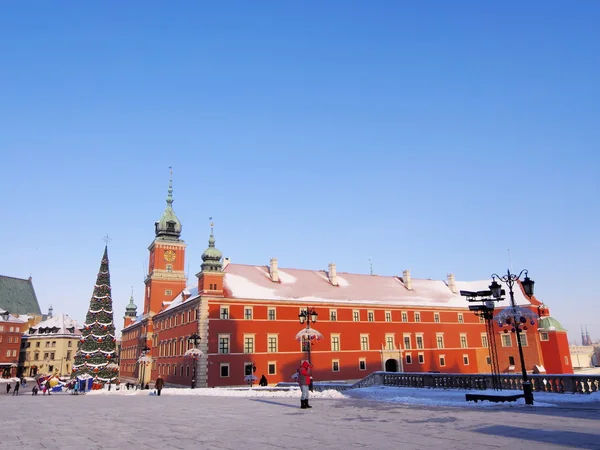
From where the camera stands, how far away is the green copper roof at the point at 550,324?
62.8m

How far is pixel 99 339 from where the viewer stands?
54.3 meters

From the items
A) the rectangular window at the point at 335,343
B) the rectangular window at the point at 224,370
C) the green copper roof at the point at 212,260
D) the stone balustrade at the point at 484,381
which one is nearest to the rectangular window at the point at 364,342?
the rectangular window at the point at 335,343

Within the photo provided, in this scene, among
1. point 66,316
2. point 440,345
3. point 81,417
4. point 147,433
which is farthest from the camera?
point 66,316

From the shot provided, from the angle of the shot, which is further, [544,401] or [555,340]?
[555,340]

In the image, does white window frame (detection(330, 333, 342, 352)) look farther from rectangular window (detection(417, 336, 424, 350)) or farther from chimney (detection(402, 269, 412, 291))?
chimney (detection(402, 269, 412, 291))

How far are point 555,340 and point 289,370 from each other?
36.8 meters

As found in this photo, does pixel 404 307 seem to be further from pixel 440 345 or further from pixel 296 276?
pixel 296 276

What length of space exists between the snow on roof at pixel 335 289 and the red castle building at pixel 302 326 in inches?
6.1

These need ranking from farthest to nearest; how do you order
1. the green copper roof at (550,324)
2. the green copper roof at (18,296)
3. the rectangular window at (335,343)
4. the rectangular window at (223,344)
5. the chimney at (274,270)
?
1. the green copper roof at (18,296)
2. the green copper roof at (550,324)
3. the chimney at (274,270)
4. the rectangular window at (335,343)
5. the rectangular window at (223,344)

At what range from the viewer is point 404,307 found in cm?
6091

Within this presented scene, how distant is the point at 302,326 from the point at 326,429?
40.8 meters

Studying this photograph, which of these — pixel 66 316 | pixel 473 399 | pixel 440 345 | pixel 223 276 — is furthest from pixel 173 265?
pixel 473 399

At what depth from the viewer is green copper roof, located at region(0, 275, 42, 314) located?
10494cm

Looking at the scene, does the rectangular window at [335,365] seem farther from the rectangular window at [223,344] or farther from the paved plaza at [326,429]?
the paved plaza at [326,429]
